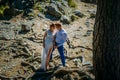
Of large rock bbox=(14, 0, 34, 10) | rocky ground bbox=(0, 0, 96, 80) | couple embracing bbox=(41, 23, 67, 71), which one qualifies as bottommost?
rocky ground bbox=(0, 0, 96, 80)

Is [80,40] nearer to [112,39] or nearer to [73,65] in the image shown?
[73,65]

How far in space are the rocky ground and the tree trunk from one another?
1.56 m

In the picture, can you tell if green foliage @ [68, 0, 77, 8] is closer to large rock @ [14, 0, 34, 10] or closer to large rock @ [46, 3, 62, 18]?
large rock @ [46, 3, 62, 18]

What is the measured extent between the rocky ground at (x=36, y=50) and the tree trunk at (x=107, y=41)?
1.56m

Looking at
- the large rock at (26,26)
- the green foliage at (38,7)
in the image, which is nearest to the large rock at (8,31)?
the large rock at (26,26)

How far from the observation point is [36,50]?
458 inches

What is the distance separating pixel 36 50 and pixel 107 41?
16.9 feet

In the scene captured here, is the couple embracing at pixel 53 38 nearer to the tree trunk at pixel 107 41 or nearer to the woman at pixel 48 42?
the woman at pixel 48 42

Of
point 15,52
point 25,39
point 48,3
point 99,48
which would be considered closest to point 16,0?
point 48,3

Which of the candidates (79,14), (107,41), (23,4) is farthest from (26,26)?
(107,41)

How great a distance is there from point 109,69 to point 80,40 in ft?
18.8

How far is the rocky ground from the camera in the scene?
9461 millimetres

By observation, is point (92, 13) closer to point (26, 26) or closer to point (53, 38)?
point (26, 26)

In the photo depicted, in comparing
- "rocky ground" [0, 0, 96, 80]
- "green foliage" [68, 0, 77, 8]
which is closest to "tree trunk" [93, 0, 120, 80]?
"rocky ground" [0, 0, 96, 80]
